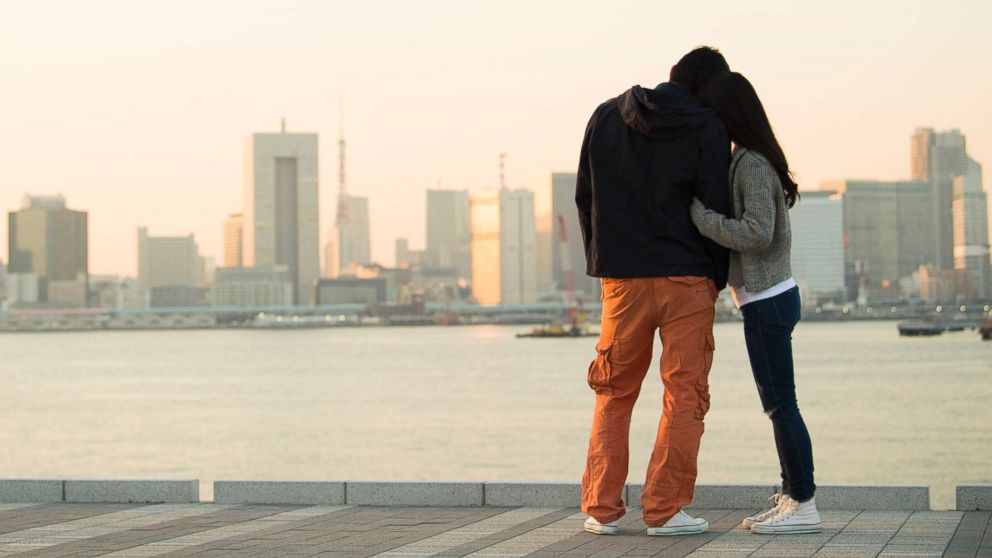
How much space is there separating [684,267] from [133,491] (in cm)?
323

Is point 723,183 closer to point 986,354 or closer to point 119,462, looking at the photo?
point 119,462

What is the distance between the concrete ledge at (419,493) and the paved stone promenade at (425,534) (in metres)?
0.11

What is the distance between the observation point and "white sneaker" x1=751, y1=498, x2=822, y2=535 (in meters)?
5.91

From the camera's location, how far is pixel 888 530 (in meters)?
5.94

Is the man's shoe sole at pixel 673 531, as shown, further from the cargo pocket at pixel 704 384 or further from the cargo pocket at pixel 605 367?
the cargo pocket at pixel 605 367

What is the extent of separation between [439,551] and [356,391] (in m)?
56.9

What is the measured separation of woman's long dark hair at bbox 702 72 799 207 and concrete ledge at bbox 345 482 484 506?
2.20 metres

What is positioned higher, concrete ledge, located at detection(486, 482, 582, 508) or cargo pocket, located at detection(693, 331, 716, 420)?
cargo pocket, located at detection(693, 331, 716, 420)

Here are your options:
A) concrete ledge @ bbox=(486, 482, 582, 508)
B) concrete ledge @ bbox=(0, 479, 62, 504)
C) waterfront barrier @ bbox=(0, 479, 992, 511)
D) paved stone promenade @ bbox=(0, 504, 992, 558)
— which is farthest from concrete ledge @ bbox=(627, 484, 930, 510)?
concrete ledge @ bbox=(0, 479, 62, 504)

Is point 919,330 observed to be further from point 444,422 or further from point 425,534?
point 425,534

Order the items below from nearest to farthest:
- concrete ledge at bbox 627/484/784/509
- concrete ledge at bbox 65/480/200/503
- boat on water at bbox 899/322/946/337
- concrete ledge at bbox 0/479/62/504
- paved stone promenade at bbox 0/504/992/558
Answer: paved stone promenade at bbox 0/504/992/558, concrete ledge at bbox 627/484/784/509, concrete ledge at bbox 65/480/200/503, concrete ledge at bbox 0/479/62/504, boat on water at bbox 899/322/946/337

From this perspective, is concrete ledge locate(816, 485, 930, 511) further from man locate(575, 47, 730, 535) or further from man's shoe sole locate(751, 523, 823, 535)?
man locate(575, 47, 730, 535)

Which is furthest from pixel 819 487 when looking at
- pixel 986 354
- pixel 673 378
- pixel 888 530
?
pixel 986 354

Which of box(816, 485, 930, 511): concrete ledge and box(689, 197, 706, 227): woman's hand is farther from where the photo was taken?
box(816, 485, 930, 511): concrete ledge
